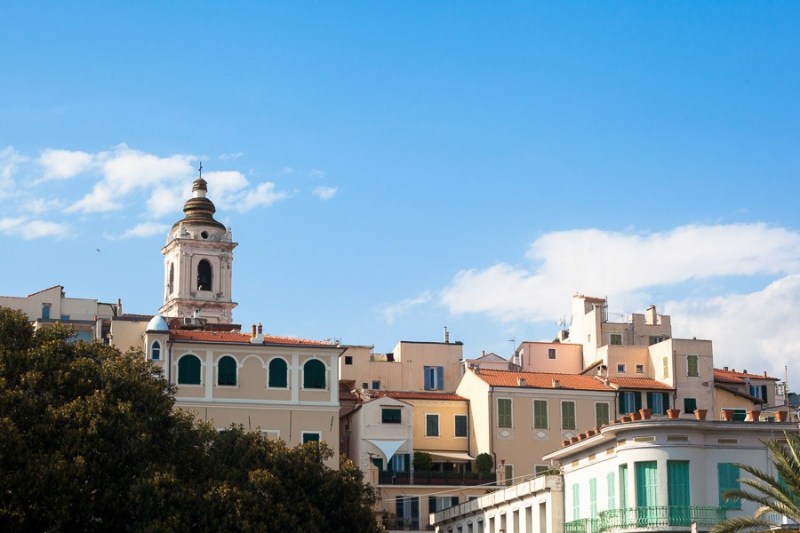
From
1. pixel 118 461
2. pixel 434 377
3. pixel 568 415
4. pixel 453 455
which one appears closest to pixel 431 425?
pixel 453 455

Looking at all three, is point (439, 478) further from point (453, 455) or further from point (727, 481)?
point (727, 481)

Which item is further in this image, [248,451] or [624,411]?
[624,411]

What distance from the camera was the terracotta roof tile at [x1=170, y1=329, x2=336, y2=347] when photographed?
3455 inches

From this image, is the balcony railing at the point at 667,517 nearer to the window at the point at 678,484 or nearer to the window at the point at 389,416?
the window at the point at 678,484

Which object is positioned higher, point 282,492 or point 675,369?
point 675,369

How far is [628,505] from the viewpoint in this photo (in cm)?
5938

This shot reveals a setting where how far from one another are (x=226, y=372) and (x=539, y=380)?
19.9 m

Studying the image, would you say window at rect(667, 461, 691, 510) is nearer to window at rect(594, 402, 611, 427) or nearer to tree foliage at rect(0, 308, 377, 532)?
tree foliage at rect(0, 308, 377, 532)

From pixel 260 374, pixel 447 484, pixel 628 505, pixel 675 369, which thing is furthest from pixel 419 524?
pixel 628 505

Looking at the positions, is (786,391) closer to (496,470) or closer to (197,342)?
(496,470)

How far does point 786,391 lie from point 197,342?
46.7 meters

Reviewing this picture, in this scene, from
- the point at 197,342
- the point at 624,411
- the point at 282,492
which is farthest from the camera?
the point at 624,411

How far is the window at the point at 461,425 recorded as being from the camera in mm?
96500

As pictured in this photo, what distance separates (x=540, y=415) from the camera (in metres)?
94.1
